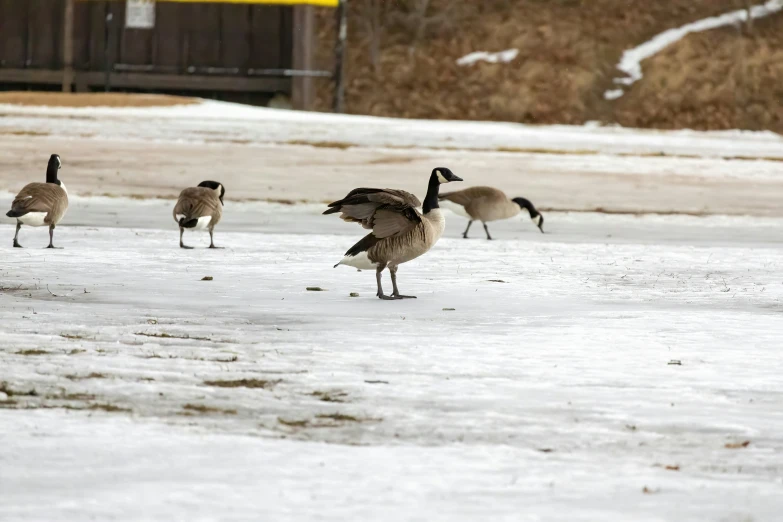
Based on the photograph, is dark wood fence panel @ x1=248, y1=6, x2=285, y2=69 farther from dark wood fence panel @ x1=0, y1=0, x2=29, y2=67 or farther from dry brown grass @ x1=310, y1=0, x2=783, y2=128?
dry brown grass @ x1=310, y1=0, x2=783, y2=128

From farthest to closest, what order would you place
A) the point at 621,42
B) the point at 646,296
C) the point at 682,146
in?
1. the point at 621,42
2. the point at 682,146
3. the point at 646,296

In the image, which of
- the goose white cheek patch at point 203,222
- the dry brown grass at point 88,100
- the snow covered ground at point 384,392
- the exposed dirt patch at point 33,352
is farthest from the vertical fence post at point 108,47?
the exposed dirt patch at point 33,352

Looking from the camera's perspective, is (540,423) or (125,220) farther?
(125,220)

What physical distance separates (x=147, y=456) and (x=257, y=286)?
17.6ft

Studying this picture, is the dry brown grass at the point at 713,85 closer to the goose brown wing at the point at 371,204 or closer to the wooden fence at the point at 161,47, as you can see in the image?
the wooden fence at the point at 161,47

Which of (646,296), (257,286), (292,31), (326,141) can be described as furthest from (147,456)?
(292,31)

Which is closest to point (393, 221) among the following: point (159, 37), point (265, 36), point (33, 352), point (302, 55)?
point (33, 352)

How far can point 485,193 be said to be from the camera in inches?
623

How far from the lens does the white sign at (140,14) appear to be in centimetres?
3881

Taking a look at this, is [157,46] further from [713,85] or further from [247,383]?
[247,383]

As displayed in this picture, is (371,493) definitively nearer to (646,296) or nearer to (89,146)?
(646,296)

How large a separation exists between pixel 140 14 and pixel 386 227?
1215 inches

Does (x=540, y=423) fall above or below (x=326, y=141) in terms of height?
below

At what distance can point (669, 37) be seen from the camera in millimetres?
50906
